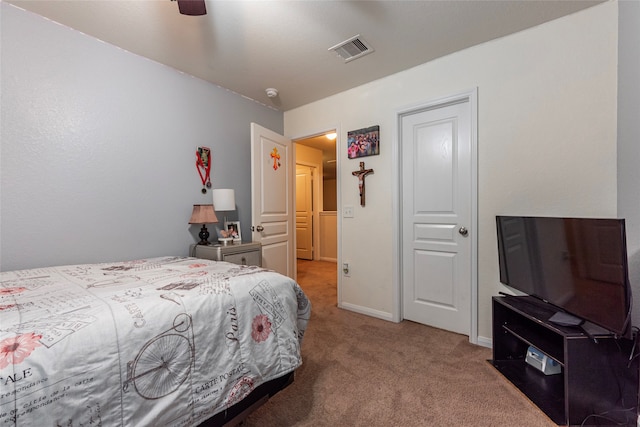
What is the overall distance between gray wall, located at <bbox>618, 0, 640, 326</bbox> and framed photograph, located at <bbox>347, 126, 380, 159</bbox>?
5.34 feet

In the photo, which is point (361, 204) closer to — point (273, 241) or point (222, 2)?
point (273, 241)

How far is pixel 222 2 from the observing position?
1.62 m

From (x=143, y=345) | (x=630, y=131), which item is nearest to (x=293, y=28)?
(x=143, y=345)

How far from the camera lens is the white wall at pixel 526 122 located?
5.48 ft

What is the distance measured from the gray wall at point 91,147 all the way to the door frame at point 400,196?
188 centimetres

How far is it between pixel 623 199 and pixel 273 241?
2.80 metres

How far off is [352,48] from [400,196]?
1.36m

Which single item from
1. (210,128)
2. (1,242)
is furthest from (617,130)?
(1,242)

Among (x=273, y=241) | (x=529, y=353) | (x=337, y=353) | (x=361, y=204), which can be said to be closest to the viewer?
(x=529, y=353)

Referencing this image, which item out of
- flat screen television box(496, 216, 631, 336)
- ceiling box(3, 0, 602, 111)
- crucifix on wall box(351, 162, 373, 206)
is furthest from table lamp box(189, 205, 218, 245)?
flat screen television box(496, 216, 631, 336)

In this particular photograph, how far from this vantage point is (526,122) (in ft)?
6.26

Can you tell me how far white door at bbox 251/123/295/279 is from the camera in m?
2.75

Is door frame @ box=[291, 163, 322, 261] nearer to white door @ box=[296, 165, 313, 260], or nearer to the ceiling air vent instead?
white door @ box=[296, 165, 313, 260]

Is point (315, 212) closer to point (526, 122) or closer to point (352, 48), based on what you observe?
point (352, 48)
